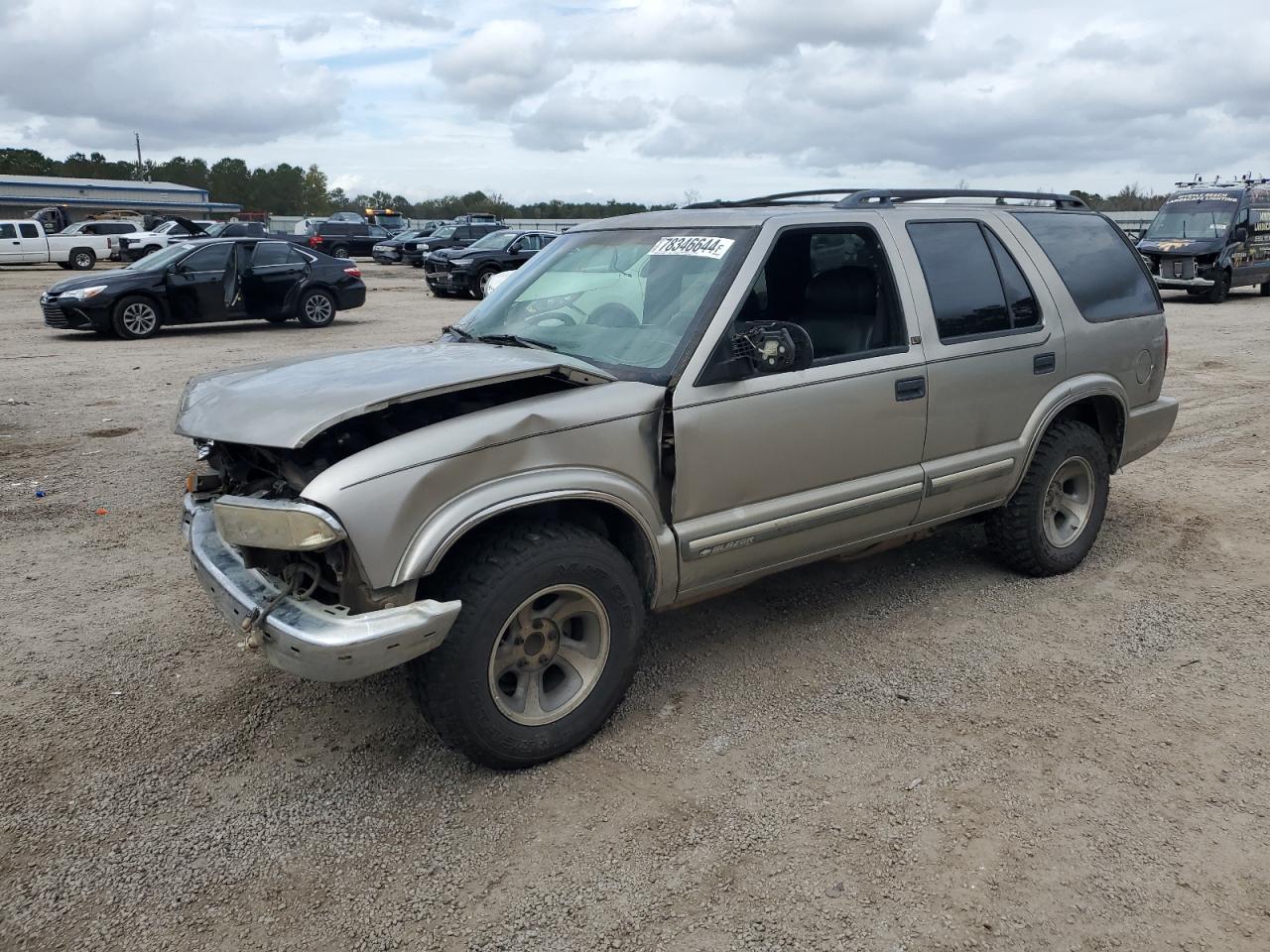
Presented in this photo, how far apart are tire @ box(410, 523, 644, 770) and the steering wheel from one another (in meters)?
1.11

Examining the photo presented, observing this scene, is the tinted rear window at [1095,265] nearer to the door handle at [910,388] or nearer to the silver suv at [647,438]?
the silver suv at [647,438]

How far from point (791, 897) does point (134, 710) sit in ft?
8.42

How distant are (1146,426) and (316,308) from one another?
13.8 metres

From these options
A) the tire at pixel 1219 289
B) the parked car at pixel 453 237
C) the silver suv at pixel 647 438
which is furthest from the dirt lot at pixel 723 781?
the parked car at pixel 453 237

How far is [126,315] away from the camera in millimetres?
14336

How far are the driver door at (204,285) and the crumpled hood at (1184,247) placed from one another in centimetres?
1714

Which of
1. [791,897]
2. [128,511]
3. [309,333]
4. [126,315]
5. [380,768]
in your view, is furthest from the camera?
[309,333]

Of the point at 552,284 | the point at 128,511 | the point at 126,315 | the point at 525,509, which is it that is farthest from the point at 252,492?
the point at 126,315

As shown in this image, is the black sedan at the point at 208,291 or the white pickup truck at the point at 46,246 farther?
the white pickup truck at the point at 46,246

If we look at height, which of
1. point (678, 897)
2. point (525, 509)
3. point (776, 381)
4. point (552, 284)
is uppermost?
point (552, 284)

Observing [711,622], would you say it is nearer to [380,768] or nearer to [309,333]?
[380,768]

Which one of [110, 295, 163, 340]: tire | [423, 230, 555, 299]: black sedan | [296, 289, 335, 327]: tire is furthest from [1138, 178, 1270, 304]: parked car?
[110, 295, 163, 340]: tire

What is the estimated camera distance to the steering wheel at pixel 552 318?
4.08 meters

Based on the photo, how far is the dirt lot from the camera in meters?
2.63
